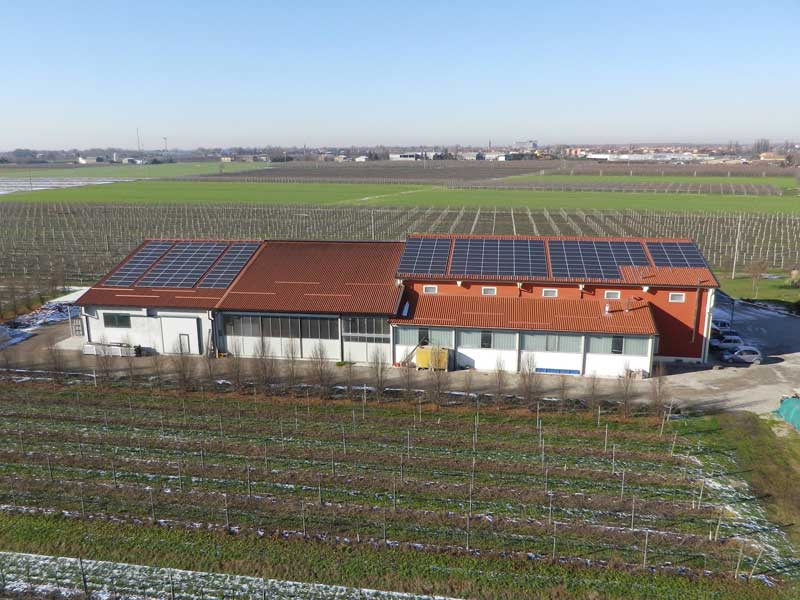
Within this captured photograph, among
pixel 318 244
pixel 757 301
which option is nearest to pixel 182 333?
pixel 318 244

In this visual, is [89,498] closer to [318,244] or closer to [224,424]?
[224,424]

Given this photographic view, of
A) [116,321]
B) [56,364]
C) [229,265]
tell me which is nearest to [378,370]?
[229,265]

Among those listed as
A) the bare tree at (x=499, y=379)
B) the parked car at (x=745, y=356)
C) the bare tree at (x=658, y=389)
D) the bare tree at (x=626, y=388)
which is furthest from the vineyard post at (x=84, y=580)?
the parked car at (x=745, y=356)

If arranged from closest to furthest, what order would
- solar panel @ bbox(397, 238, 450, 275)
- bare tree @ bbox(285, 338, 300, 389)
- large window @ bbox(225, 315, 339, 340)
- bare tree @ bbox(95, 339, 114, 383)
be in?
bare tree @ bbox(285, 338, 300, 389)
bare tree @ bbox(95, 339, 114, 383)
large window @ bbox(225, 315, 339, 340)
solar panel @ bbox(397, 238, 450, 275)

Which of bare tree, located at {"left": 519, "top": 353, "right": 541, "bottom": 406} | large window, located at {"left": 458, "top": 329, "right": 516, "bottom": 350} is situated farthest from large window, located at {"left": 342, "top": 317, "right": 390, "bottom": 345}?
bare tree, located at {"left": 519, "top": 353, "right": 541, "bottom": 406}

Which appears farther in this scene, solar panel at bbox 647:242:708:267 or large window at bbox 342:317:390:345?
solar panel at bbox 647:242:708:267

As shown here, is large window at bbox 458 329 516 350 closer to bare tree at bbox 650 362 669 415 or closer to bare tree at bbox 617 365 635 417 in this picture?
bare tree at bbox 617 365 635 417
